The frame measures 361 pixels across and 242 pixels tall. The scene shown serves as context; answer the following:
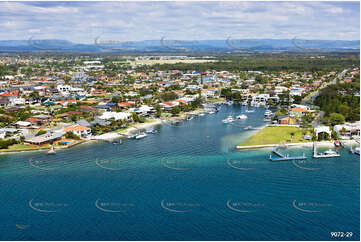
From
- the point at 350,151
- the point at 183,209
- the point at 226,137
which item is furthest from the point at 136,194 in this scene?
the point at 350,151

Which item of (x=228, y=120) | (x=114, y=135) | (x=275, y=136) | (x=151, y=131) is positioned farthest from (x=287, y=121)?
(x=114, y=135)

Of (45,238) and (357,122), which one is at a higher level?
(357,122)

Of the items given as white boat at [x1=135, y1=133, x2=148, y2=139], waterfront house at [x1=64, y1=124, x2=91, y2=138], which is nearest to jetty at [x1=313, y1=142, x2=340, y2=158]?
white boat at [x1=135, y1=133, x2=148, y2=139]

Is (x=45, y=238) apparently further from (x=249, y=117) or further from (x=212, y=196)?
(x=249, y=117)

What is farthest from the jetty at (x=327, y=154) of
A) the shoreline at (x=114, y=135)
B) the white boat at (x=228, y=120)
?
the shoreline at (x=114, y=135)

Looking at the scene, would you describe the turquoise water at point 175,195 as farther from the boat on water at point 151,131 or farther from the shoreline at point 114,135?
the boat on water at point 151,131
